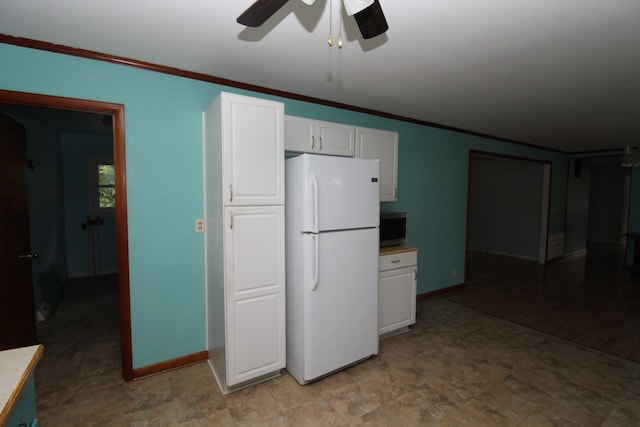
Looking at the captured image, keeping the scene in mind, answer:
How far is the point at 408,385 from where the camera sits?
2396 mm

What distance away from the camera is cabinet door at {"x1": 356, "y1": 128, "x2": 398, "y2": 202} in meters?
3.16

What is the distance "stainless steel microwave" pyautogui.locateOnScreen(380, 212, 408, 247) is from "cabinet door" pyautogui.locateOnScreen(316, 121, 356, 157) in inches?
30.1

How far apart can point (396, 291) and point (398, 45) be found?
7.23 feet

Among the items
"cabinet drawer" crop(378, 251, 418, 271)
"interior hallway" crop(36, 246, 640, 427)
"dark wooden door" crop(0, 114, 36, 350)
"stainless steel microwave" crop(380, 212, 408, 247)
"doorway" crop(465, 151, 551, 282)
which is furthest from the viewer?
"doorway" crop(465, 151, 551, 282)

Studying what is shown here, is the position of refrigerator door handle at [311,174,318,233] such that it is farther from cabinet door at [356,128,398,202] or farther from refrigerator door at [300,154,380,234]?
cabinet door at [356,128,398,202]

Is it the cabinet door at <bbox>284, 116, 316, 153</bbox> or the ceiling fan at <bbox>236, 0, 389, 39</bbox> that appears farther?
the cabinet door at <bbox>284, 116, 316, 153</bbox>

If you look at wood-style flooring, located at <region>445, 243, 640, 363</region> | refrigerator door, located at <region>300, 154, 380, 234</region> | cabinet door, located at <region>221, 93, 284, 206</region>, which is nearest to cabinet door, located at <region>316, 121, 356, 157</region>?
refrigerator door, located at <region>300, 154, 380, 234</region>

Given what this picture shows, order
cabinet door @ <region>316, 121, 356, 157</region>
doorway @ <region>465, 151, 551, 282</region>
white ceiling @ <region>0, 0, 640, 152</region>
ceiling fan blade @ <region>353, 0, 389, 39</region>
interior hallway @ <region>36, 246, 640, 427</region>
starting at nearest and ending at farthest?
ceiling fan blade @ <region>353, 0, 389, 39</region> < white ceiling @ <region>0, 0, 640, 152</region> < interior hallway @ <region>36, 246, 640, 427</region> < cabinet door @ <region>316, 121, 356, 157</region> < doorway @ <region>465, 151, 551, 282</region>

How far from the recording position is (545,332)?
3.31 meters

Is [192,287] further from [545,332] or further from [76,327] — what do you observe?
[545,332]

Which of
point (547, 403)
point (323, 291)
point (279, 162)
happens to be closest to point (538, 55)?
point (279, 162)

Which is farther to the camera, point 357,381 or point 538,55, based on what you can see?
point 357,381

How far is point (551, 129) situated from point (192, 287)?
505 centimetres

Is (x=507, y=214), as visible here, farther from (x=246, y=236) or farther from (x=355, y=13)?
(x=355, y=13)
